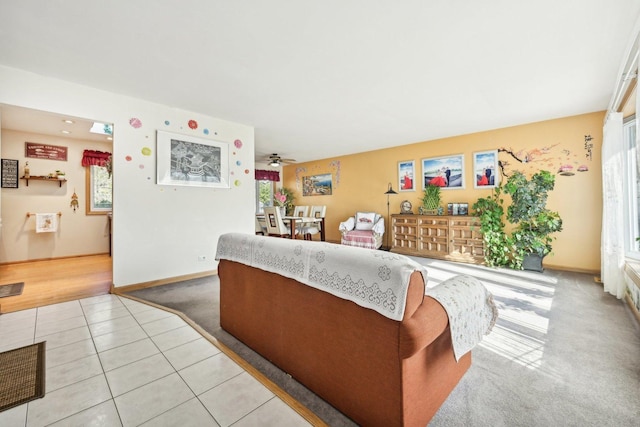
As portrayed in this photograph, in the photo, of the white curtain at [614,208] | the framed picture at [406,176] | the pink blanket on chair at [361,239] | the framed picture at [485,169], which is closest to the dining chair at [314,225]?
the pink blanket on chair at [361,239]

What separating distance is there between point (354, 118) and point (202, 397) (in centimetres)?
396

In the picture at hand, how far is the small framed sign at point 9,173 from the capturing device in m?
4.55

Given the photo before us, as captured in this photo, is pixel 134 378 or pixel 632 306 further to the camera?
pixel 632 306

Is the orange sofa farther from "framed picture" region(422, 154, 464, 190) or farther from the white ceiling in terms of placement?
"framed picture" region(422, 154, 464, 190)

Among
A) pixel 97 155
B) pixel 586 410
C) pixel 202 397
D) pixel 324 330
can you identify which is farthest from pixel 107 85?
pixel 586 410

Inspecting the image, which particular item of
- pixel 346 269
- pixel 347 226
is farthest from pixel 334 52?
pixel 347 226

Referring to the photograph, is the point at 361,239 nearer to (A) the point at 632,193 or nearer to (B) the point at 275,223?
(B) the point at 275,223

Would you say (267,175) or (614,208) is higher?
(267,175)

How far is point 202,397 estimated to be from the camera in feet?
4.75

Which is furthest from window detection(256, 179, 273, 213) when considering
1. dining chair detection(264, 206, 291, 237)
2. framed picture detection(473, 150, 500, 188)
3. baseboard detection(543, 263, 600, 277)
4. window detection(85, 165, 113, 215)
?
baseboard detection(543, 263, 600, 277)

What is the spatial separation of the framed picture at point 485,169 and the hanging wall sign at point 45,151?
8.01 m

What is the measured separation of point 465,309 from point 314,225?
5.73 metres

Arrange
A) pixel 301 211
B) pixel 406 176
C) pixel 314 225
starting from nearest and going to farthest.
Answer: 1. pixel 406 176
2. pixel 314 225
3. pixel 301 211

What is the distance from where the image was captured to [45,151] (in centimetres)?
491
